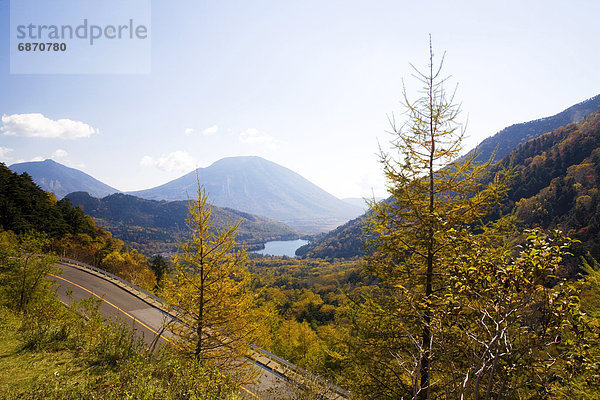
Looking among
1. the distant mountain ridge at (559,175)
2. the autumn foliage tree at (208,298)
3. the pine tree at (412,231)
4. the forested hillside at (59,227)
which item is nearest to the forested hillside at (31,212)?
the forested hillside at (59,227)

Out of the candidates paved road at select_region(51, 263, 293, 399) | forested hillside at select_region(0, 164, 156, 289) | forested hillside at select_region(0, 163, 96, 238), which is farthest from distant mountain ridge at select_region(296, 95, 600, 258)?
forested hillside at select_region(0, 163, 96, 238)

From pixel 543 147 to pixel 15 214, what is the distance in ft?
527

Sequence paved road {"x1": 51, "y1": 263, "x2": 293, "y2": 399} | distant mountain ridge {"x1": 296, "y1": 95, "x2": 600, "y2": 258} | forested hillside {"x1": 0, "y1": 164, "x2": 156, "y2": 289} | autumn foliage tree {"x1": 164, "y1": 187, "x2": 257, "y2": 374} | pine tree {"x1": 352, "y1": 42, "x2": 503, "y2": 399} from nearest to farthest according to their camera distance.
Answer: pine tree {"x1": 352, "y1": 42, "x2": 503, "y2": 399} < autumn foliage tree {"x1": 164, "y1": 187, "x2": 257, "y2": 374} < paved road {"x1": 51, "y1": 263, "x2": 293, "y2": 399} < forested hillside {"x1": 0, "y1": 164, "x2": 156, "y2": 289} < distant mountain ridge {"x1": 296, "y1": 95, "x2": 600, "y2": 258}

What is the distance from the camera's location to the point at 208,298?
28.4ft

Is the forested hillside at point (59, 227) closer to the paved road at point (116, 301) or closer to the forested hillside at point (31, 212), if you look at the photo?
the forested hillside at point (31, 212)

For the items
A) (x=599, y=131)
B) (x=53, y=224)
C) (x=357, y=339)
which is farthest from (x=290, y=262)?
(x=357, y=339)

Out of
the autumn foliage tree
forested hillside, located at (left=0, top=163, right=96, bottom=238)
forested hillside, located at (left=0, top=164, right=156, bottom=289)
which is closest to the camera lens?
the autumn foliage tree

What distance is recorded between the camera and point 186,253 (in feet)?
29.1

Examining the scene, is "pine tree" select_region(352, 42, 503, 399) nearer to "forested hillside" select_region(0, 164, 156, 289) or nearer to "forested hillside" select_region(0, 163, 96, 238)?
"forested hillside" select_region(0, 164, 156, 289)

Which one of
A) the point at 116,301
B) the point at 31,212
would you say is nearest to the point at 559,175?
the point at 116,301

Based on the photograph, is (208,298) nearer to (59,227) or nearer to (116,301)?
(116,301)

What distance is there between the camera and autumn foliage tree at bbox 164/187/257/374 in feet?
27.6

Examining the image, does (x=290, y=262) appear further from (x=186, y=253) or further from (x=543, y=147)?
(x=186, y=253)

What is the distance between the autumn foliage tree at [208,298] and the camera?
8.40m
